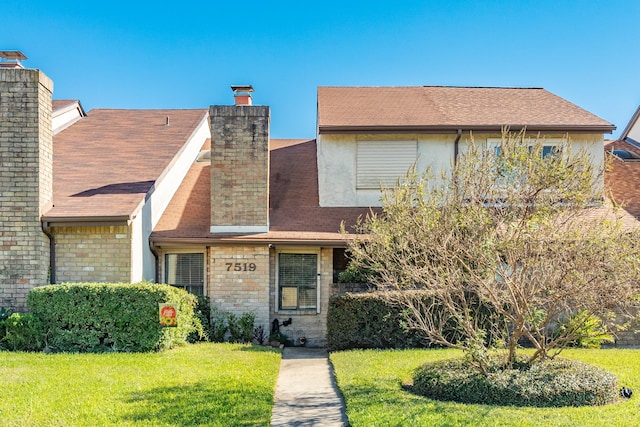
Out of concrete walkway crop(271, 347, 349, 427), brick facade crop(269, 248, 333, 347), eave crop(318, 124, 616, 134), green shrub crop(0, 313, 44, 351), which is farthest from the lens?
eave crop(318, 124, 616, 134)

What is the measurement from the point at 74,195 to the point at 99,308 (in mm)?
3412

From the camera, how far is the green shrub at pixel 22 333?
11242mm

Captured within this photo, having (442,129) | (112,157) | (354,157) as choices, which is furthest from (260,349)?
(442,129)

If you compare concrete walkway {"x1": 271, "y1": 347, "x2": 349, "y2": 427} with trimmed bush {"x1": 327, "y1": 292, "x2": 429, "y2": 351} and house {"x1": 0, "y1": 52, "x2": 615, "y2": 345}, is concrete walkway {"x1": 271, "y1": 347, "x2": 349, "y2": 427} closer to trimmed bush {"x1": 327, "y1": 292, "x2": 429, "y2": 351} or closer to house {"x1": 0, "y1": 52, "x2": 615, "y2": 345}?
trimmed bush {"x1": 327, "y1": 292, "x2": 429, "y2": 351}

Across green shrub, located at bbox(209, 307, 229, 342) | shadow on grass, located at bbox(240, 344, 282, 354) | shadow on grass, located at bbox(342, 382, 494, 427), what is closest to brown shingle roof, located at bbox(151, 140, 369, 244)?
green shrub, located at bbox(209, 307, 229, 342)

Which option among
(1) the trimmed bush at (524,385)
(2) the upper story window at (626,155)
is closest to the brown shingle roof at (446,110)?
(2) the upper story window at (626,155)

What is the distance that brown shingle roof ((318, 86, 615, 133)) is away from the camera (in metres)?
15.9

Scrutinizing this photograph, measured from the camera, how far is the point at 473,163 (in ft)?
28.5

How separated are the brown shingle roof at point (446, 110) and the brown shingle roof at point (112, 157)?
15.2ft

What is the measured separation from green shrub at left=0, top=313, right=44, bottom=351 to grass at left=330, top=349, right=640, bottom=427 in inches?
237

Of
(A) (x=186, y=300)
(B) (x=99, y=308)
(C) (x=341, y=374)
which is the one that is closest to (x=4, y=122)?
(B) (x=99, y=308)

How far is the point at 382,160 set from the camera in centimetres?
1620

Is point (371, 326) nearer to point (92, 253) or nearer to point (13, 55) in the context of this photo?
point (92, 253)

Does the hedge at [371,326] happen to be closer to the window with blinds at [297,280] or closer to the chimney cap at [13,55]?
the window with blinds at [297,280]
